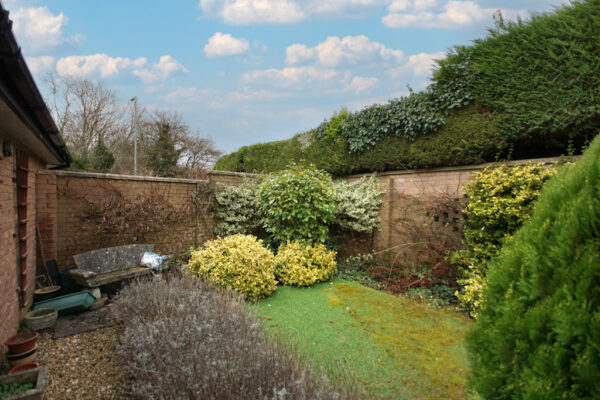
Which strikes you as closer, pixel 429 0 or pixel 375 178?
pixel 429 0

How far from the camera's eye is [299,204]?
22.6 feet

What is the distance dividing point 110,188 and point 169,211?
4.50 ft

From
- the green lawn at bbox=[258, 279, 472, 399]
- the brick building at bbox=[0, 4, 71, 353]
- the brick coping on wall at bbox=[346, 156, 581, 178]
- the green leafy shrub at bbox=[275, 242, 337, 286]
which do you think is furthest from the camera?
the green leafy shrub at bbox=[275, 242, 337, 286]

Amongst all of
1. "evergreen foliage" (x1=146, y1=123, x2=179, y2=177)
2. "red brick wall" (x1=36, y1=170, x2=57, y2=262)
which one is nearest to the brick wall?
"red brick wall" (x1=36, y1=170, x2=57, y2=262)

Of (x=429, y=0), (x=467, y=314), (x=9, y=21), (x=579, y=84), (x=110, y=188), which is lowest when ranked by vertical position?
(x=467, y=314)

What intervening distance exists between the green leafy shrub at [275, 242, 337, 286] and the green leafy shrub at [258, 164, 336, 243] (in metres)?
0.31

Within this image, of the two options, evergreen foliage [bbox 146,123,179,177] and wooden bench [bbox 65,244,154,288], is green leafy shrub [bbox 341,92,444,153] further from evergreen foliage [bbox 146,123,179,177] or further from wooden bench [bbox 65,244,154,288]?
evergreen foliage [bbox 146,123,179,177]

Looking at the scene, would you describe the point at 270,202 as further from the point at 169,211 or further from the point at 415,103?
the point at 415,103

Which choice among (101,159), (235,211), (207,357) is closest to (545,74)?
(207,357)

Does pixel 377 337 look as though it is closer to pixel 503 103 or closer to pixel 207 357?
pixel 207 357

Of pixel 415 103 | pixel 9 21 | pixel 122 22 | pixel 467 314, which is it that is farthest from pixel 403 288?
pixel 122 22

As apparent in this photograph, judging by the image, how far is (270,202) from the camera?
23.1ft

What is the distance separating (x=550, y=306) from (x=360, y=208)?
6.66 metres

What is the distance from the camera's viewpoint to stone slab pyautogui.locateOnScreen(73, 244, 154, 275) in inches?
224
